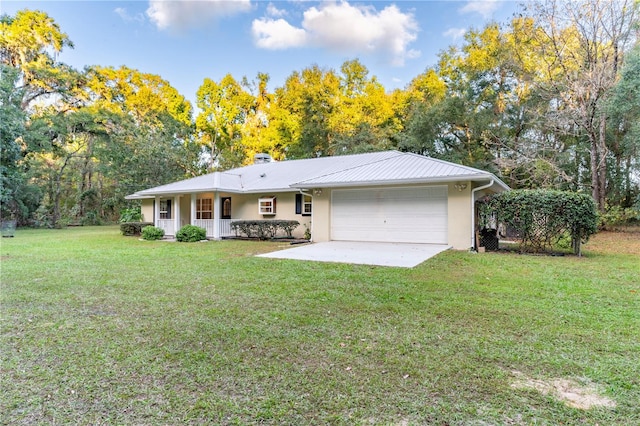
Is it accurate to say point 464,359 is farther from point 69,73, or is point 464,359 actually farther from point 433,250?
point 69,73

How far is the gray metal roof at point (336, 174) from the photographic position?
404 inches

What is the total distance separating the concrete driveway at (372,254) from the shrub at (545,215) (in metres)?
1.95

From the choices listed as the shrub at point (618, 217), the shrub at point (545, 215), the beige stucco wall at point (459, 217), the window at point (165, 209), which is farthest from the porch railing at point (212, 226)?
the shrub at point (618, 217)

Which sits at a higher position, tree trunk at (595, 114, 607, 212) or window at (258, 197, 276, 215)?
tree trunk at (595, 114, 607, 212)

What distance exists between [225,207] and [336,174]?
6017 millimetres

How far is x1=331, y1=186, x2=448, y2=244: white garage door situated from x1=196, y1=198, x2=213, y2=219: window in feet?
22.8

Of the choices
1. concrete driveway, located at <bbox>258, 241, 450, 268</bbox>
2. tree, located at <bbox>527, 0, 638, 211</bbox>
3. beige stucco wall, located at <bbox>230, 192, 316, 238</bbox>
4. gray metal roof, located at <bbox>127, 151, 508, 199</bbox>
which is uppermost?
tree, located at <bbox>527, 0, 638, 211</bbox>

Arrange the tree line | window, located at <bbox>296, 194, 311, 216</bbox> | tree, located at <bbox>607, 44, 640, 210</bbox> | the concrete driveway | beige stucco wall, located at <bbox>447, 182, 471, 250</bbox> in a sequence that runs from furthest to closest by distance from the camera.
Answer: the tree line
window, located at <bbox>296, 194, 311, 216</bbox>
tree, located at <bbox>607, 44, 640, 210</bbox>
beige stucco wall, located at <bbox>447, 182, 471, 250</bbox>
the concrete driveway

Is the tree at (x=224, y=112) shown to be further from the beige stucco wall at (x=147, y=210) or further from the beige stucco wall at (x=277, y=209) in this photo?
the beige stucco wall at (x=277, y=209)

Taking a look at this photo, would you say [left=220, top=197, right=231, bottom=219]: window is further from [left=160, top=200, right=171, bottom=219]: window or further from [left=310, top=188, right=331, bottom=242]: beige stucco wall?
[left=310, top=188, right=331, bottom=242]: beige stucco wall

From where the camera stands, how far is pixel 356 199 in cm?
1186

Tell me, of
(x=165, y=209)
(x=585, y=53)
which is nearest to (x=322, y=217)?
(x=165, y=209)

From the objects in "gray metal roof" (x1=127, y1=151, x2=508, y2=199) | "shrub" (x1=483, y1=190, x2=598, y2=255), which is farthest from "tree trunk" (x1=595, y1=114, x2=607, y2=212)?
"shrub" (x1=483, y1=190, x2=598, y2=255)

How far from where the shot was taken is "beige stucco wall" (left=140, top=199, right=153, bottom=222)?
18.8 metres
